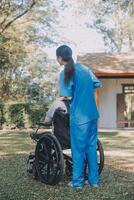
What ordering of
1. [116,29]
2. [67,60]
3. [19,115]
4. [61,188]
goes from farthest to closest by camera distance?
[116,29]
[19,115]
[67,60]
[61,188]

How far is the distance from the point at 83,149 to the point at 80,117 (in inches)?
15.9

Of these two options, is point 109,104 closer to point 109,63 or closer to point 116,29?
point 109,63

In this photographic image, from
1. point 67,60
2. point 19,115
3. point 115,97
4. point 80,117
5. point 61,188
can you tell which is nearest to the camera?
point 61,188

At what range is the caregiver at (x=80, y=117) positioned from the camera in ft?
19.8

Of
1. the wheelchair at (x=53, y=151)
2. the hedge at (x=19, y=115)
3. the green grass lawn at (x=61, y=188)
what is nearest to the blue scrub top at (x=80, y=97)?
the wheelchair at (x=53, y=151)

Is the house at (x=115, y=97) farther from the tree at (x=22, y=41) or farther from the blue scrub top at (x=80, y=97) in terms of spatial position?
the blue scrub top at (x=80, y=97)

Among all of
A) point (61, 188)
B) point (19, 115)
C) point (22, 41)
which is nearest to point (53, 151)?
point (61, 188)

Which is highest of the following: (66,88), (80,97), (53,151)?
(66,88)

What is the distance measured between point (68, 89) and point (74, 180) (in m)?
1.12

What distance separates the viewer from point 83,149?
240 inches

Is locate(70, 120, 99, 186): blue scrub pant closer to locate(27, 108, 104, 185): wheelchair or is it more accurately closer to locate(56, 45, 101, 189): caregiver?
locate(56, 45, 101, 189): caregiver

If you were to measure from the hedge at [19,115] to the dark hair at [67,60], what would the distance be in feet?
61.1

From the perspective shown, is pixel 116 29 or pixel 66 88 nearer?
pixel 66 88

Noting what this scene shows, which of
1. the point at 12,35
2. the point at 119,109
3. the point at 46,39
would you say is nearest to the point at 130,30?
the point at 46,39
